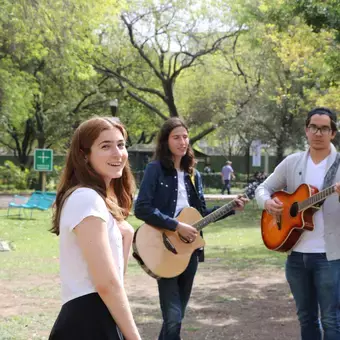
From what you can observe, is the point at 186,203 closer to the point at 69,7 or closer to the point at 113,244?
the point at 113,244

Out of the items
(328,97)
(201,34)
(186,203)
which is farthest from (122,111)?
(186,203)

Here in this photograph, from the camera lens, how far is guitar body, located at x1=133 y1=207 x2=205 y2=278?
176 inches

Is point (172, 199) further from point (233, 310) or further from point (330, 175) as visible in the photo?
point (233, 310)

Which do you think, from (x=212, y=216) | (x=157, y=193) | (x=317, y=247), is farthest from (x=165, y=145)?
(x=317, y=247)

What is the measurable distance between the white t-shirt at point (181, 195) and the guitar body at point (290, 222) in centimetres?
65

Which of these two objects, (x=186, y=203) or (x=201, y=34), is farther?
(x=201, y=34)

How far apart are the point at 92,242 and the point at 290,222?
7.41ft

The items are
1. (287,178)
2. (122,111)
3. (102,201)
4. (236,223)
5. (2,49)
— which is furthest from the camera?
(122,111)

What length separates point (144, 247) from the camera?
4594 millimetres

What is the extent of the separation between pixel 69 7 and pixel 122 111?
72.8ft

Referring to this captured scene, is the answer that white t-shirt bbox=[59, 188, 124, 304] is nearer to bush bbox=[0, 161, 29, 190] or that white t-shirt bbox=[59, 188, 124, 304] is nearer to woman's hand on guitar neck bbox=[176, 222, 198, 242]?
woman's hand on guitar neck bbox=[176, 222, 198, 242]

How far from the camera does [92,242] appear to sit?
2.26 m

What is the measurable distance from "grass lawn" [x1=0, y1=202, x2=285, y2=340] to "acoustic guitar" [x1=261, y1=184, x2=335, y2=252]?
2.70 metres

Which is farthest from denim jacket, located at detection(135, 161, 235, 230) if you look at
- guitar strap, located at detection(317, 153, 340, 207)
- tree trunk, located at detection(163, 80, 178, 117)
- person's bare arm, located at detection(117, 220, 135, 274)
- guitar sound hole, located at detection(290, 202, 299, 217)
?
tree trunk, located at detection(163, 80, 178, 117)
